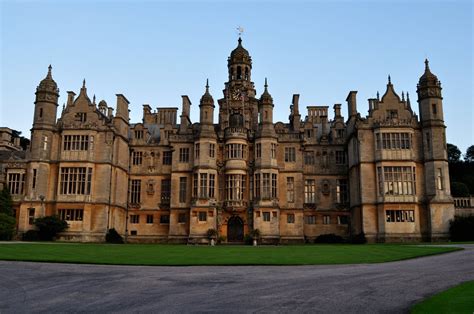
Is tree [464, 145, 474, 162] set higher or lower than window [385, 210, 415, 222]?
Result: higher

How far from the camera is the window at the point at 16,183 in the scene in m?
43.3

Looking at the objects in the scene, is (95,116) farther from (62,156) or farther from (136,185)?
(136,185)

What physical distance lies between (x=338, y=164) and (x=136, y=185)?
70.2 feet

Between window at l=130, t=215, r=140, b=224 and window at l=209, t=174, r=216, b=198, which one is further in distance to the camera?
window at l=130, t=215, r=140, b=224

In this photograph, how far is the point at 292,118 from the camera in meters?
48.3

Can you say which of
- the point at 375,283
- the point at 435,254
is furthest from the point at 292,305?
the point at 435,254

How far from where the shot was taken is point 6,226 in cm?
3812

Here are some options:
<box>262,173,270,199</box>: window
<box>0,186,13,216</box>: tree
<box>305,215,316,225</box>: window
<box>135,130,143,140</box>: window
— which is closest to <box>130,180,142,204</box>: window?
<box>135,130,143,140</box>: window

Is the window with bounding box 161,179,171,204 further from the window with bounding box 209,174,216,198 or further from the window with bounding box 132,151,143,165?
the window with bounding box 209,174,216,198

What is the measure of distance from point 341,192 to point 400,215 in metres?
7.16

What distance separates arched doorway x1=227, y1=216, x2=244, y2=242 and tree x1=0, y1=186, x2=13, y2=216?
20.1 metres

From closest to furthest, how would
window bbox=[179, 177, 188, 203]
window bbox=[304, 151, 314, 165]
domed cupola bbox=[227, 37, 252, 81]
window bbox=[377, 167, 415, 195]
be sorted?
window bbox=[377, 167, 415, 195], window bbox=[179, 177, 188, 203], window bbox=[304, 151, 314, 165], domed cupola bbox=[227, 37, 252, 81]

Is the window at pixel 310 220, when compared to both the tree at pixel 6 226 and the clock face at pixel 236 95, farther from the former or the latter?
the tree at pixel 6 226

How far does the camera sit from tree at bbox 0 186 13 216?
3978 cm
